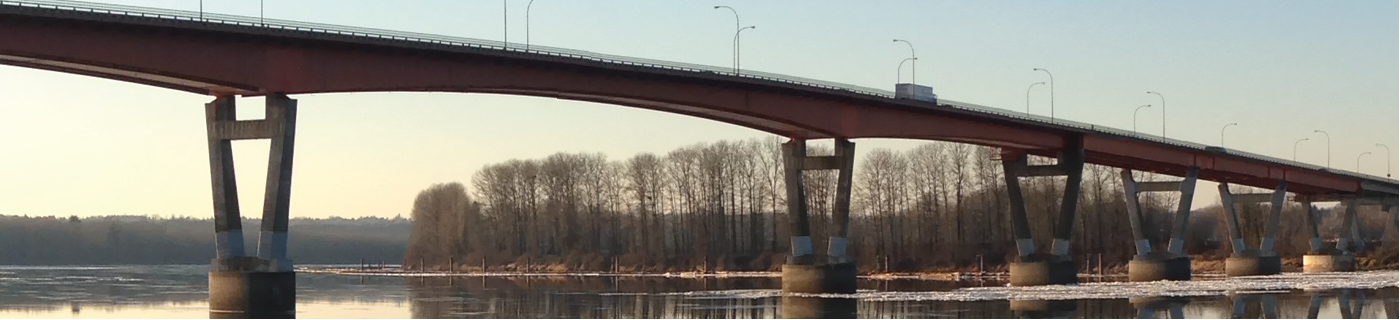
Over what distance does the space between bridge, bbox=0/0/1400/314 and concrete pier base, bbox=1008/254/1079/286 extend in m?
0.10

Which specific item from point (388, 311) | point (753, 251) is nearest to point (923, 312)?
point (388, 311)

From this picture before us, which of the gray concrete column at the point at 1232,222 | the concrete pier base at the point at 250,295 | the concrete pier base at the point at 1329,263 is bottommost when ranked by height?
the concrete pier base at the point at 1329,263

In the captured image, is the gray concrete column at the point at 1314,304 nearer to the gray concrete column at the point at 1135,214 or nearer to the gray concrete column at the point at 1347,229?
the gray concrete column at the point at 1135,214

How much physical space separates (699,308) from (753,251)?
8777 centimetres

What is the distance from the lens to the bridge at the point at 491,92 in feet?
192

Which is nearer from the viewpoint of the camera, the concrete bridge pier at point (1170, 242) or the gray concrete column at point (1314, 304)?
the gray concrete column at point (1314, 304)

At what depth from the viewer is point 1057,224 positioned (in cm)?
10656

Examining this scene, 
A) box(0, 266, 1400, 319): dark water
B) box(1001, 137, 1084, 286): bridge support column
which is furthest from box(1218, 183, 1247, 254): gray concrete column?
box(0, 266, 1400, 319): dark water

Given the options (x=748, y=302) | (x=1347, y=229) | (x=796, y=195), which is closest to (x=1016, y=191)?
(x=796, y=195)

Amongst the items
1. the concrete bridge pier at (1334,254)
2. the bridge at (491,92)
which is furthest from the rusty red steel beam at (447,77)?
the concrete bridge pier at (1334,254)

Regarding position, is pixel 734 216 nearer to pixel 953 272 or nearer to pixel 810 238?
pixel 953 272

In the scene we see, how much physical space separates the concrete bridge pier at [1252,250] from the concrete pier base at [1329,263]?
515 cm

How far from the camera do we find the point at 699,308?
2736 inches

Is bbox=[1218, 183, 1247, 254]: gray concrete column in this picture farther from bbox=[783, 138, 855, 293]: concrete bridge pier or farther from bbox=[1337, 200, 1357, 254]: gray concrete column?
bbox=[783, 138, 855, 293]: concrete bridge pier
